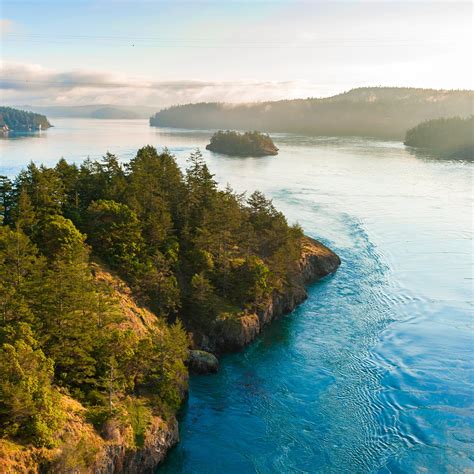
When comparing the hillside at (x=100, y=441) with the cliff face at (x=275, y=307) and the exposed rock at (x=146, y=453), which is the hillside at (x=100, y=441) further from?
the cliff face at (x=275, y=307)

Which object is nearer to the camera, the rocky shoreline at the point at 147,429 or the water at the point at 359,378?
the rocky shoreline at the point at 147,429

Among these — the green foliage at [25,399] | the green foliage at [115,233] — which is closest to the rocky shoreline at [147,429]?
the green foliage at [25,399]

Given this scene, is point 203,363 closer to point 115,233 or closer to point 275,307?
point 275,307

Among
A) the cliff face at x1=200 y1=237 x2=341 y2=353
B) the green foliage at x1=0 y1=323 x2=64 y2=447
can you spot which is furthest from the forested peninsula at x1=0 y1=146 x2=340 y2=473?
the cliff face at x1=200 y1=237 x2=341 y2=353

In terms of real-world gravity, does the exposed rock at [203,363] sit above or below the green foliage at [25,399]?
below

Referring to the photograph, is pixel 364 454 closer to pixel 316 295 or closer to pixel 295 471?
pixel 295 471

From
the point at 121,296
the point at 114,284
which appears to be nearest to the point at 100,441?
the point at 121,296

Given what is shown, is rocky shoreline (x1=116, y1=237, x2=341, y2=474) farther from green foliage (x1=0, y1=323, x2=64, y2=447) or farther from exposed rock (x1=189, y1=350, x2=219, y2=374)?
green foliage (x1=0, y1=323, x2=64, y2=447)

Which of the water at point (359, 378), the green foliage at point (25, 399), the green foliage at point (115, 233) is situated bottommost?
the water at point (359, 378)
